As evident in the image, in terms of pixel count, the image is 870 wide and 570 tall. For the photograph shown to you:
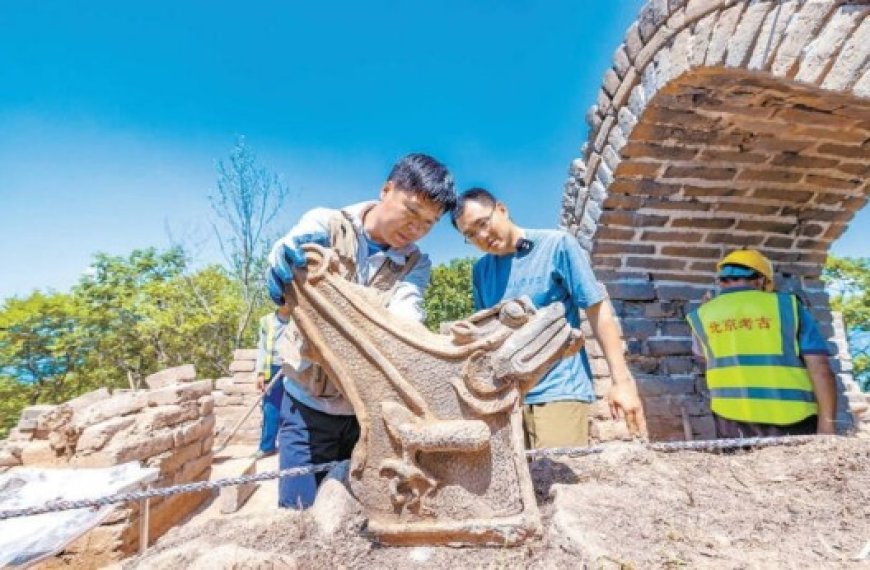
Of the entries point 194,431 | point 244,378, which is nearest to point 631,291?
point 194,431

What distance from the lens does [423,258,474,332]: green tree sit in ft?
47.7

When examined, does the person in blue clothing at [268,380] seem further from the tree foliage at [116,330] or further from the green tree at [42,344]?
the green tree at [42,344]

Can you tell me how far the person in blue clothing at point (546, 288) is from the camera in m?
2.10

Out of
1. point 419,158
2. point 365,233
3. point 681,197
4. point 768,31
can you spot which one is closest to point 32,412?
point 365,233

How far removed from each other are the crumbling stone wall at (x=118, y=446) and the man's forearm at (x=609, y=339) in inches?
131

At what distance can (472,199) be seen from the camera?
2.33m

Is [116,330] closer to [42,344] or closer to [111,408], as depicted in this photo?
[42,344]

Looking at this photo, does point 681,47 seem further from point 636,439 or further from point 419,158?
point 636,439

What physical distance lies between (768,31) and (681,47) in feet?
1.79

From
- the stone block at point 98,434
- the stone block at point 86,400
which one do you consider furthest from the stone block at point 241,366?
the stone block at point 98,434

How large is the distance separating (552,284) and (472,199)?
0.53 metres

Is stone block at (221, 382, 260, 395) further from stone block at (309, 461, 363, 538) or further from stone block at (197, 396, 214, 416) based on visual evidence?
stone block at (309, 461, 363, 538)

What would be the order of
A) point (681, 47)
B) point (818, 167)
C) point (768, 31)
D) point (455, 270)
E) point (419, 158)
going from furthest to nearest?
point (455, 270) < point (818, 167) < point (681, 47) < point (768, 31) < point (419, 158)

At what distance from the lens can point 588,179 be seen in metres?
3.53
